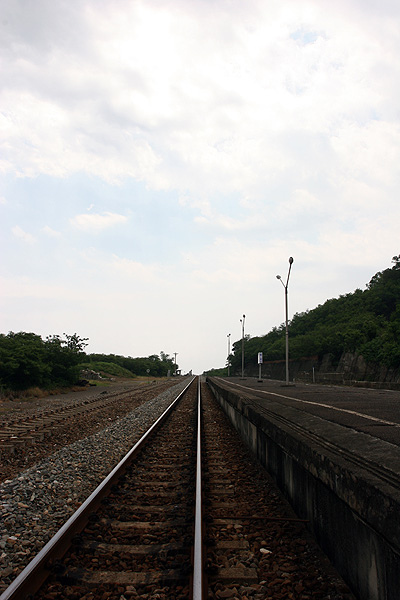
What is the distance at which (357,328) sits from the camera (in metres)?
54.3

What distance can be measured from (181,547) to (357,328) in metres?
54.7

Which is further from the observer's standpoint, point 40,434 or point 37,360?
point 37,360

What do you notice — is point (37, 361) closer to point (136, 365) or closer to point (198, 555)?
point (198, 555)

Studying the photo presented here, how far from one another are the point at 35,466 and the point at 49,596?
15.2 ft

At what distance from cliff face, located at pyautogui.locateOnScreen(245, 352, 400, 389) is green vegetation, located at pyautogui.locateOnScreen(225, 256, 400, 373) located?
0.84 m

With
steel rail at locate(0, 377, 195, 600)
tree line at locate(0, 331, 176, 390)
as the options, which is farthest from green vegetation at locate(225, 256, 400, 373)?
steel rail at locate(0, 377, 195, 600)

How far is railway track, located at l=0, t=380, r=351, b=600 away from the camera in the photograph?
3.44m

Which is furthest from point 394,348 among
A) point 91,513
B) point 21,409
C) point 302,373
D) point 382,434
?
point 91,513

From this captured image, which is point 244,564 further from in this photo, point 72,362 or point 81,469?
point 72,362

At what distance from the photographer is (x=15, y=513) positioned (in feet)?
17.2

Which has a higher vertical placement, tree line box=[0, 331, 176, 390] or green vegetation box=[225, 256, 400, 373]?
green vegetation box=[225, 256, 400, 373]

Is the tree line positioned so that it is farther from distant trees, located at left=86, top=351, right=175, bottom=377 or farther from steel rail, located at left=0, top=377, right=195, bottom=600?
distant trees, located at left=86, top=351, right=175, bottom=377

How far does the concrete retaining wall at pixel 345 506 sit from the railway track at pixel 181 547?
219mm

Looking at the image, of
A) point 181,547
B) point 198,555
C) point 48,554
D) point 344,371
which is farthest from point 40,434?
point 344,371
